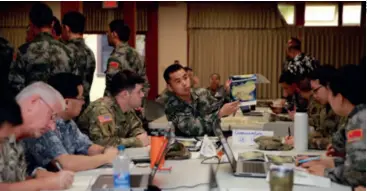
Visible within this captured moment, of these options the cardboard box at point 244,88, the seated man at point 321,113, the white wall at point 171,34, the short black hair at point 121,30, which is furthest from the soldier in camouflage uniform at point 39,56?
the white wall at point 171,34

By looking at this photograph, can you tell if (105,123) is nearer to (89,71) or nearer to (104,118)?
(104,118)

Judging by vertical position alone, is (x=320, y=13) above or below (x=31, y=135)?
above

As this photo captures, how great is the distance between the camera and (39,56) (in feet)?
13.1

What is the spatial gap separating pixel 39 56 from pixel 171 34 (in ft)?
21.3

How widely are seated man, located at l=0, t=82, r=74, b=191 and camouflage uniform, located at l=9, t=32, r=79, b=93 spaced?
1.65 meters

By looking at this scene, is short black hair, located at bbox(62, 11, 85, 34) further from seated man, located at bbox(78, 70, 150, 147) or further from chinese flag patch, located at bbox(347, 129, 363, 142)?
chinese flag patch, located at bbox(347, 129, 363, 142)

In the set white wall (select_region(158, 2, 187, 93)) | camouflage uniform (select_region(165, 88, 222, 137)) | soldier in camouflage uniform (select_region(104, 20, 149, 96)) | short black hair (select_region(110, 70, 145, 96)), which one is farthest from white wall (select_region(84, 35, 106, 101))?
short black hair (select_region(110, 70, 145, 96))

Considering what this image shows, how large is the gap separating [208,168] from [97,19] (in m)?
7.84

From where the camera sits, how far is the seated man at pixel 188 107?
13.6 ft

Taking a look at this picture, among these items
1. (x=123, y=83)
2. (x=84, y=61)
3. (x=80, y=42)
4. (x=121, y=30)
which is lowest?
(x=123, y=83)

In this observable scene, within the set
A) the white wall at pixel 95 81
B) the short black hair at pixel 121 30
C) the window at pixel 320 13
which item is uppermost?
the window at pixel 320 13

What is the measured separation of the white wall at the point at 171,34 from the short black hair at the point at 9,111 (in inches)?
331

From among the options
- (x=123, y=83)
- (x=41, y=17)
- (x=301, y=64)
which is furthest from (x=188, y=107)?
Answer: (x=301, y=64)

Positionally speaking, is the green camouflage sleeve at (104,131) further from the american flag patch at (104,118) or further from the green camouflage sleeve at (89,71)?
the green camouflage sleeve at (89,71)
